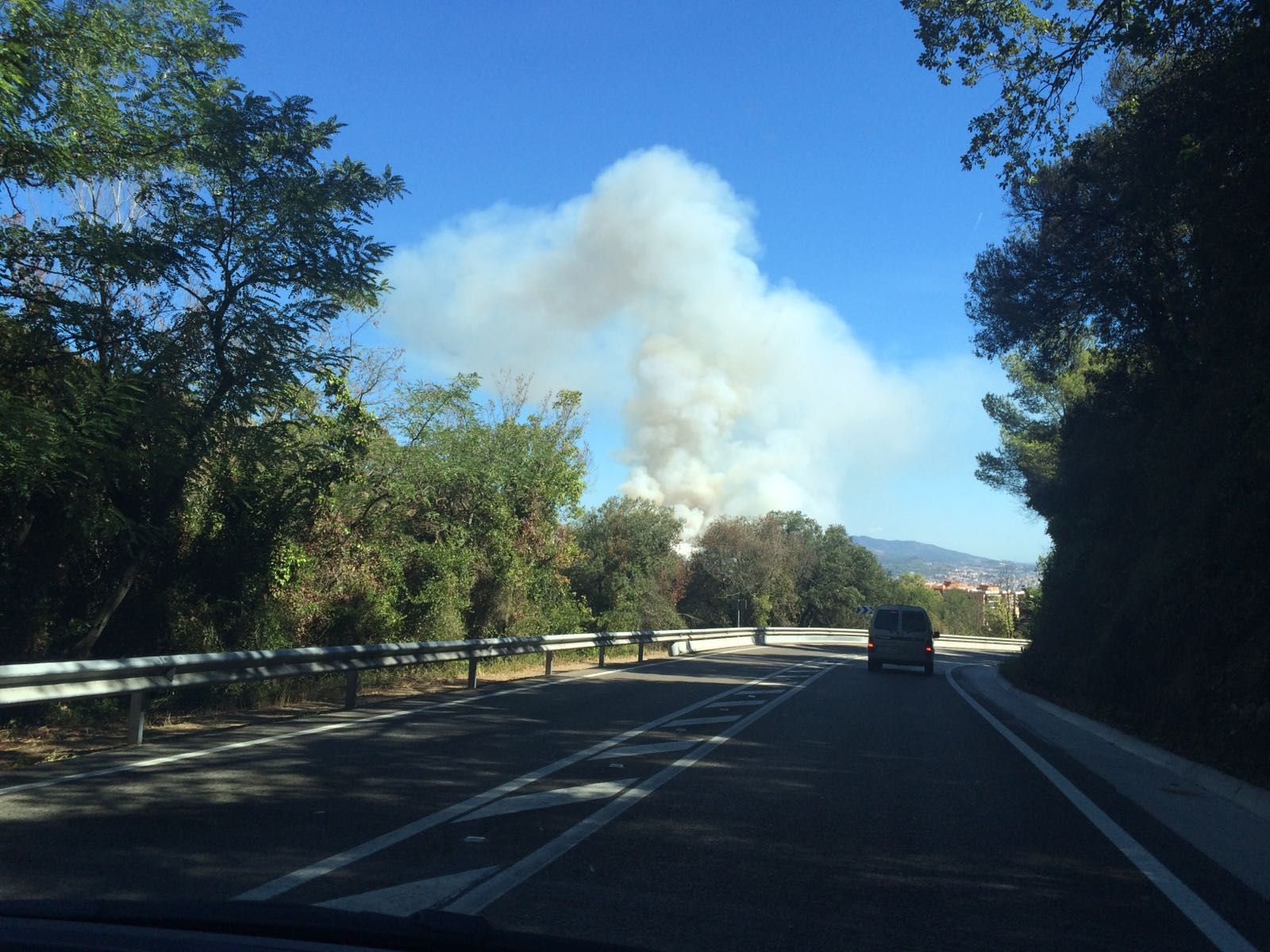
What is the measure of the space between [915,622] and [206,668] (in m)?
19.8

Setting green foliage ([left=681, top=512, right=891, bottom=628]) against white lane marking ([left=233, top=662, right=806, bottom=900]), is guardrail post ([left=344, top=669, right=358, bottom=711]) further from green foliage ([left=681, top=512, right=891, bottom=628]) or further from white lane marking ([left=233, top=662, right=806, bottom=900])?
green foliage ([left=681, top=512, right=891, bottom=628])

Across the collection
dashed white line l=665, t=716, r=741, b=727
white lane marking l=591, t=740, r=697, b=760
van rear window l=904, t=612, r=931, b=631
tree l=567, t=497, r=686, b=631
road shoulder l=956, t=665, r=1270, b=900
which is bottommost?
road shoulder l=956, t=665, r=1270, b=900

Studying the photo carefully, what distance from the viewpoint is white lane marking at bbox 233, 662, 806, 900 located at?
4824 millimetres

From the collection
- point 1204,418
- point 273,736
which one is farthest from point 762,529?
point 273,736

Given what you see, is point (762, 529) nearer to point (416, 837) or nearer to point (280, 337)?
point (280, 337)

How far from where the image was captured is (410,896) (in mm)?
4727

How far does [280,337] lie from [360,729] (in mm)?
6177

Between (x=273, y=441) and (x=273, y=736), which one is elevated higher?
(x=273, y=441)

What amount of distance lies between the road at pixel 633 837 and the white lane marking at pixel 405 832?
0.07ft

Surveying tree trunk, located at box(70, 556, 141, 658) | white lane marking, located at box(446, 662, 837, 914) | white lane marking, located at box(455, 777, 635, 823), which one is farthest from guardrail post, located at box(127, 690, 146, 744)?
white lane marking, located at box(446, 662, 837, 914)

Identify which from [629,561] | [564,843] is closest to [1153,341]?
[564,843]

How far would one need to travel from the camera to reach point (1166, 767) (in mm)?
10172

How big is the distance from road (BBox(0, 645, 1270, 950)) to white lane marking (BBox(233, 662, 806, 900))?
0.02 m

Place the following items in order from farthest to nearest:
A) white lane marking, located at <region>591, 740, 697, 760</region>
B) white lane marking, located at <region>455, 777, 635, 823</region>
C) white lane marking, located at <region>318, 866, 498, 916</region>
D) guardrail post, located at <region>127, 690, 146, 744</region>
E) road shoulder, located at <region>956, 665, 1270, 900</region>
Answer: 1. white lane marking, located at <region>591, 740, 697, 760</region>
2. guardrail post, located at <region>127, 690, 146, 744</region>
3. white lane marking, located at <region>455, 777, 635, 823</region>
4. road shoulder, located at <region>956, 665, 1270, 900</region>
5. white lane marking, located at <region>318, 866, 498, 916</region>
